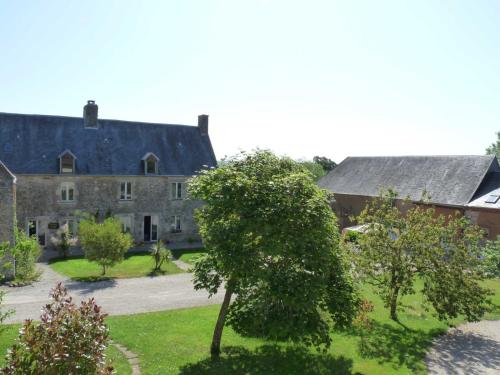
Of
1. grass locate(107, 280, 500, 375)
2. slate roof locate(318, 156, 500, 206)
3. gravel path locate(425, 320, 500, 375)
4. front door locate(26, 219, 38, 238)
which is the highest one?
slate roof locate(318, 156, 500, 206)

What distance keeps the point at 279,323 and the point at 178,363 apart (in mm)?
3682

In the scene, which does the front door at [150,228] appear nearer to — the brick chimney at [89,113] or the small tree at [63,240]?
the small tree at [63,240]

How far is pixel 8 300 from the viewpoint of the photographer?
2081cm

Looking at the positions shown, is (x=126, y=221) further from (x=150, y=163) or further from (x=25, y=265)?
(x=25, y=265)

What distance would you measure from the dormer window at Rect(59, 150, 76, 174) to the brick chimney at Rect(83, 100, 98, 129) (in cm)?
342

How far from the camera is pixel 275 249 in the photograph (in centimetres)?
1264

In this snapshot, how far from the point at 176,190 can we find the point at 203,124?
23.7ft

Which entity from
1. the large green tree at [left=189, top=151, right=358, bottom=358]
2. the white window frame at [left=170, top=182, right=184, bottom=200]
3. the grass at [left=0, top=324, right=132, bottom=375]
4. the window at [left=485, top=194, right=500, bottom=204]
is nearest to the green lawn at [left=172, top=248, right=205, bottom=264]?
the white window frame at [left=170, top=182, right=184, bottom=200]

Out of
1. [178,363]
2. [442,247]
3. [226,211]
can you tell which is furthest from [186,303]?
[442,247]

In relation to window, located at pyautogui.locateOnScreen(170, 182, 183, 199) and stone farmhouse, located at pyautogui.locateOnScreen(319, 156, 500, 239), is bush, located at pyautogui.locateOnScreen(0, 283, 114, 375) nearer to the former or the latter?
stone farmhouse, located at pyautogui.locateOnScreen(319, 156, 500, 239)

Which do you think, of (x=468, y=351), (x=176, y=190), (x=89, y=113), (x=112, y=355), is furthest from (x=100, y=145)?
(x=468, y=351)

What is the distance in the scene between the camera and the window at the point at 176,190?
37.8 meters

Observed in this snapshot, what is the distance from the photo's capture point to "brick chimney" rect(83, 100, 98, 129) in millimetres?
35500

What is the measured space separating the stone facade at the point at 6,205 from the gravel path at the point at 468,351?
72.5 ft
